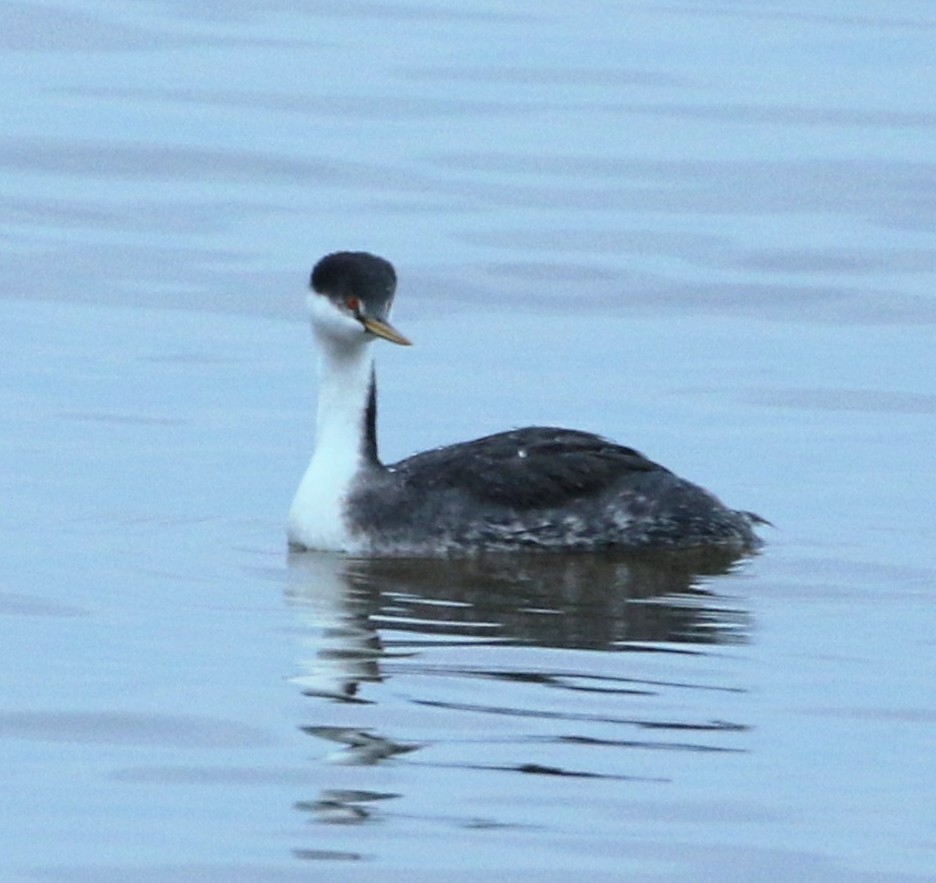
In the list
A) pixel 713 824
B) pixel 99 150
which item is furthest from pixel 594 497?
pixel 99 150

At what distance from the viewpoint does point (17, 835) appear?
838cm

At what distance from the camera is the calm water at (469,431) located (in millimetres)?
8711

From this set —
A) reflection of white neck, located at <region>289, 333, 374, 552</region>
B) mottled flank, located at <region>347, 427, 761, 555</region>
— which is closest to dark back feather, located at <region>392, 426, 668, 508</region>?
mottled flank, located at <region>347, 427, 761, 555</region>

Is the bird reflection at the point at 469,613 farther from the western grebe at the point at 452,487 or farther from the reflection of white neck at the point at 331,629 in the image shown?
the western grebe at the point at 452,487

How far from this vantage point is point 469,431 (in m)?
14.6

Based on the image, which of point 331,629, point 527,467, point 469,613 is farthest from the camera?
point 527,467

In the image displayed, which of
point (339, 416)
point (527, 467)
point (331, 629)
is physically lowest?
point (331, 629)

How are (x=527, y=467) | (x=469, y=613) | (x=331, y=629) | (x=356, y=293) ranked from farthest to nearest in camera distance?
(x=527, y=467), (x=356, y=293), (x=469, y=613), (x=331, y=629)

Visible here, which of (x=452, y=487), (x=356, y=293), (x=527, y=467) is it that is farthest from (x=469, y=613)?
(x=356, y=293)

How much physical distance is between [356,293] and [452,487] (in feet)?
2.77

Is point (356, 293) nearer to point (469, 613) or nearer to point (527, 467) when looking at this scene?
point (527, 467)

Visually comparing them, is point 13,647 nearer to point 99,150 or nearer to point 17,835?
point 17,835

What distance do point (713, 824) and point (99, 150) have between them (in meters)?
15.3

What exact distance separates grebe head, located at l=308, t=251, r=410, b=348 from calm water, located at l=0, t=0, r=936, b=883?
2.90 ft
